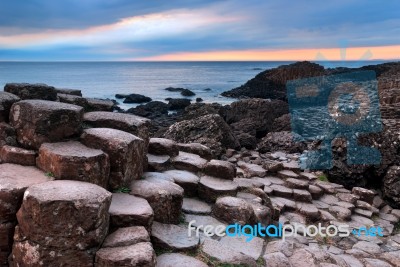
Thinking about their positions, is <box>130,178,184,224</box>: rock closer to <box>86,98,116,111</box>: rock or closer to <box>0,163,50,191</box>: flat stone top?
<box>0,163,50,191</box>: flat stone top

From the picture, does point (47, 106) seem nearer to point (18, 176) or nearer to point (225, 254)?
point (18, 176)

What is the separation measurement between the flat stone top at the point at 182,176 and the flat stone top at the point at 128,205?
1484 millimetres

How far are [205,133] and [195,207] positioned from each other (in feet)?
17.5

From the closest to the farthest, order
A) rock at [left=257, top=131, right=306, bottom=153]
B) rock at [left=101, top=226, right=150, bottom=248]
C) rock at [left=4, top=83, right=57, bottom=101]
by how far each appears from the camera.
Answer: rock at [left=101, top=226, right=150, bottom=248]
rock at [left=4, top=83, right=57, bottom=101]
rock at [left=257, top=131, right=306, bottom=153]

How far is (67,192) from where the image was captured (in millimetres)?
3623

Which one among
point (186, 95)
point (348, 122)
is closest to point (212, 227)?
point (348, 122)

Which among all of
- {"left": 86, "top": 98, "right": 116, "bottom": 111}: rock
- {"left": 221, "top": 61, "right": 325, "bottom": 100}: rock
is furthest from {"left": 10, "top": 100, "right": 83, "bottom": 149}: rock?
{"left": 221, "top": 61, "right": 325, "bottom": 100}: rock

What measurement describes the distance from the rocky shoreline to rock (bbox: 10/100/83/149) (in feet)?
0.04

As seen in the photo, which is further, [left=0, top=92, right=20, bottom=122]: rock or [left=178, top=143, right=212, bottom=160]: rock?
[left=178, top=143, right=212, bottom=160]: rock

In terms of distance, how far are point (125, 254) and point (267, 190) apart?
196 inches

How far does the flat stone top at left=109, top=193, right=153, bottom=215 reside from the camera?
4.16m

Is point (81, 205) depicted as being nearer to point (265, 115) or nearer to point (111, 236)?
point (111, 236)

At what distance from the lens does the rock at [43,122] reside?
4660mm

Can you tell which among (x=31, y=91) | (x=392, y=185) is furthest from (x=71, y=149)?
(x=392, y=185)
